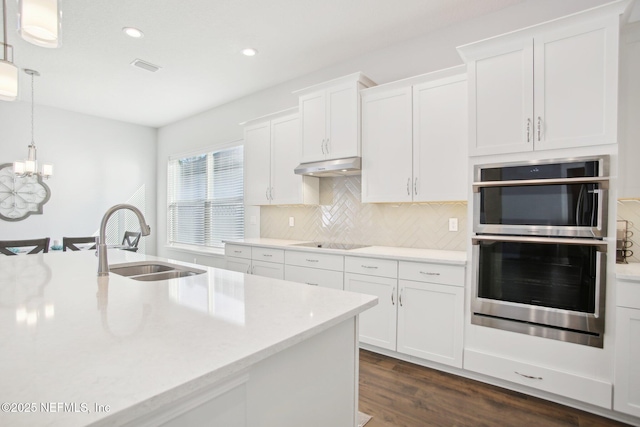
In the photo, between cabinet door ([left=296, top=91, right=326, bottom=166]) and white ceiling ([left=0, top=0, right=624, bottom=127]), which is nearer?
white ceiling ([left=0, top=0, right=624, bottom=127])

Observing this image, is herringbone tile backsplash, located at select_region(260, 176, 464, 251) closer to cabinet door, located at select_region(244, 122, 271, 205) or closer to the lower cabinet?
cabinet door, located at select_region(244, 122, 271, 205)

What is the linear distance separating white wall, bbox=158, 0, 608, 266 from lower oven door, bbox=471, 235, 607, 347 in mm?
1769

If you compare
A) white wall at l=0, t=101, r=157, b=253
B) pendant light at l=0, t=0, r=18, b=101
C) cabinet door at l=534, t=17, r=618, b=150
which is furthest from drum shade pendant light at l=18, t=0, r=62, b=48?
white wall at l=0, t=101, r=157, b=253

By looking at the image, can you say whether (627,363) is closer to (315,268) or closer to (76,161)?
(315,268)

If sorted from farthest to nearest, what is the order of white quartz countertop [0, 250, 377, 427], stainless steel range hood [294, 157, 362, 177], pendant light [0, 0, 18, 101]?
stainless steel range hood [294, 157, 362, 177] < pendant light [0, 0, 18, 101] < white quartz countertop [0, 250, 377, 427]

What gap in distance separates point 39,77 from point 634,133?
590 cm

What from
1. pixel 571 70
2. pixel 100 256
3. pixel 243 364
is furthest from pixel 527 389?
pixel 100 256

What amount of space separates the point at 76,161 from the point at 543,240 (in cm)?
638

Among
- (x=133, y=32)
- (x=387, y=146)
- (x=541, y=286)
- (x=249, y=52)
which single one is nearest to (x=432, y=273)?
(x=541, y=286)

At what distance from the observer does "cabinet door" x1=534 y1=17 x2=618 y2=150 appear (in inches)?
75.6

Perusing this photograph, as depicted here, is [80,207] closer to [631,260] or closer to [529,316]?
[529,316]

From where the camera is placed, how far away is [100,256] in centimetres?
176

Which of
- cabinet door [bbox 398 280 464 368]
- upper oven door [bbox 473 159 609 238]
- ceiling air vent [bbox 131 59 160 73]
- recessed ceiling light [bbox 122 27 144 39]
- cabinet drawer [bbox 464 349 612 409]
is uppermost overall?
recessed ceiling light [bbox 122 27 144 39]

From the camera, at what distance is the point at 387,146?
116 inches
